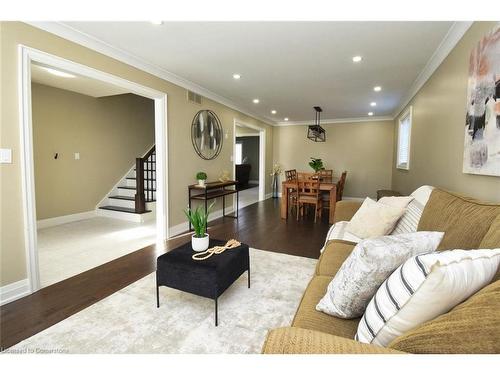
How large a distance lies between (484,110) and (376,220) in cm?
107

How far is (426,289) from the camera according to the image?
2.27 ft

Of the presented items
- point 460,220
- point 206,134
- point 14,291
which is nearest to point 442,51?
point 460,220

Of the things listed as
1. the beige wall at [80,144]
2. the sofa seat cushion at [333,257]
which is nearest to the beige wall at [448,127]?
the sofa seat cushion at [333,257]

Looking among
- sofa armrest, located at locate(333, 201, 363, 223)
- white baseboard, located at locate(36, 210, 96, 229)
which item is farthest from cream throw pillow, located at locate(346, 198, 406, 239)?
white baseboard, located at locate(36, 210, 96, 229)

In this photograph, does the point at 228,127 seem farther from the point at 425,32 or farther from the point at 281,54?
the point at 425,32

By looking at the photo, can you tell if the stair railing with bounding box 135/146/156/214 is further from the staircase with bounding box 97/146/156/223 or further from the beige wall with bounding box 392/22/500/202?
the beige wall with bounding box 392/22/500/202

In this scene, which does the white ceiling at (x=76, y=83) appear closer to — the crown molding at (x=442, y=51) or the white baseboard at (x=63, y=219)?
the white baseboard at (x=63, y=219)

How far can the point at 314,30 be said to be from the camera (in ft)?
7.68

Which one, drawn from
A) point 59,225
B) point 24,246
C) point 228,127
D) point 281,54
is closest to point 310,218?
point 228,127

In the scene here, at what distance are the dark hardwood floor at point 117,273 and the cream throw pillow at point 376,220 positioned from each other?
91cm

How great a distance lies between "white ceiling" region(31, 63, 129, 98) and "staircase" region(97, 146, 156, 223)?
1307 millimetres

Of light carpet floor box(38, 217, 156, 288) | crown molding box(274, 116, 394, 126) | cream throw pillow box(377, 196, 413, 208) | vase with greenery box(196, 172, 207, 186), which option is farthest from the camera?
crown molding box(274, 116, 394, 126)

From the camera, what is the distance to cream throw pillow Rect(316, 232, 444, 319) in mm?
956
